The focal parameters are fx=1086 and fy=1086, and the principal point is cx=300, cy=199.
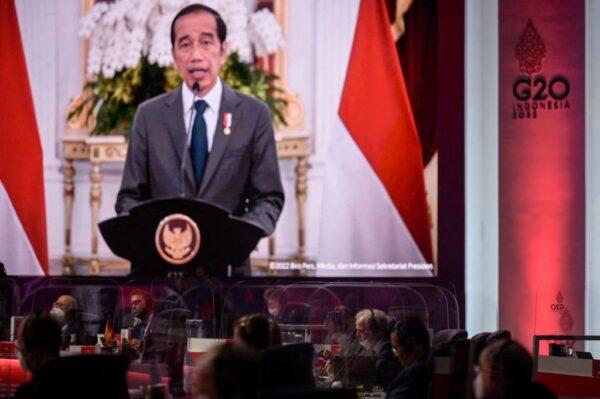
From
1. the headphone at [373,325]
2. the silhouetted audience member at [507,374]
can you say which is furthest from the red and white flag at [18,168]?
the silhouetted audience member at [507,374]

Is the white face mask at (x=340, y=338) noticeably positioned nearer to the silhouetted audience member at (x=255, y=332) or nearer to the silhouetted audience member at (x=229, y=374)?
the silhouetted audience member at (x=255, y=332)

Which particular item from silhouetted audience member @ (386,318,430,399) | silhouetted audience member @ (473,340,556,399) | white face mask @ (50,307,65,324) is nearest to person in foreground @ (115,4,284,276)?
white face mask @ (50,307,65,324)

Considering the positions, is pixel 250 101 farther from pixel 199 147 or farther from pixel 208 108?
pixel 199 147

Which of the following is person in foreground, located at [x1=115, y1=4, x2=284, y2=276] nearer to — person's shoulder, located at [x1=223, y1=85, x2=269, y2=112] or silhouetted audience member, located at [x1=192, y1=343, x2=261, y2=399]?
person's shoulder, located at [x1=223, y1=85, x2=269, y2=112]

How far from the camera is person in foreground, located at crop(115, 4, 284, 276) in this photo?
36.0ft

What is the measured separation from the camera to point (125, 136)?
1133cm

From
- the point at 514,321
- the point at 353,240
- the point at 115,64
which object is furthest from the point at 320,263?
the point at 115,64

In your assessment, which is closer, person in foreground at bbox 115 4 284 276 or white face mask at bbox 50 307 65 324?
white face mask at bbox 50 307 65 324

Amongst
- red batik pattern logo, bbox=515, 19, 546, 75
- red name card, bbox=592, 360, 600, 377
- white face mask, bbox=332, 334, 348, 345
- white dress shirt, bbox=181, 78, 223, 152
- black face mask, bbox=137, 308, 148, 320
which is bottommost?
red name card, bbox=592, 360, 600, 377

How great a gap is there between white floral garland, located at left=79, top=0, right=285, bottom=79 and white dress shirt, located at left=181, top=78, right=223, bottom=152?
390 mm

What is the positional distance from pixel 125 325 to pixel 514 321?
4721 millimetres

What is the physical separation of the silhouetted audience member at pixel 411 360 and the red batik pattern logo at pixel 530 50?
20.3ft

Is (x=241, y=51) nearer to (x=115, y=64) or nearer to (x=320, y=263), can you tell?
(x=115, y=64)

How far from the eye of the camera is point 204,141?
1104cm
